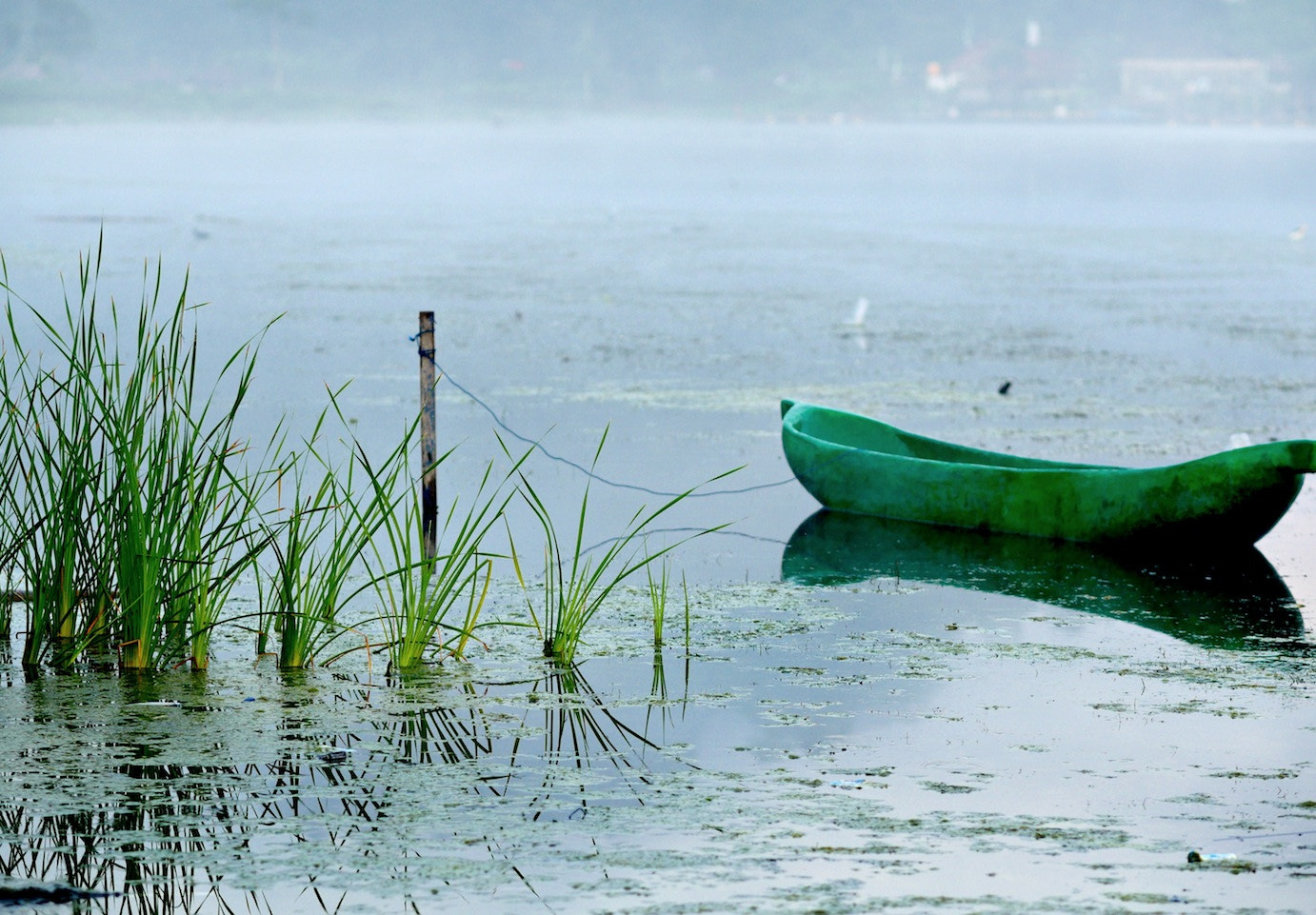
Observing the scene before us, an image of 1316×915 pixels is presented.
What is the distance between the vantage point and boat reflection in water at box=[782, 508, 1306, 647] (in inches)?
286

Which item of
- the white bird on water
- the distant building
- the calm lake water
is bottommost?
the calm lake water

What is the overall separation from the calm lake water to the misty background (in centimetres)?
12724

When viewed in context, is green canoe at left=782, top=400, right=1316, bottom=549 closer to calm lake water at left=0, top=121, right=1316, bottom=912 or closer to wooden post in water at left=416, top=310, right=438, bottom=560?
calm lake water at left=0, top=121, right=1316, bottom=912

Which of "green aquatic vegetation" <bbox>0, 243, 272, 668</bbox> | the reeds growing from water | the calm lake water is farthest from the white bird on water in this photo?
"green aquatic vegetation" <bbox>0, 243, 272, 668</bbox>

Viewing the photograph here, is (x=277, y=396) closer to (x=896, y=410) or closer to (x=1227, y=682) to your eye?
(x=896, y=410)

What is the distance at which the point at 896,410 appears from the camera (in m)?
12.8

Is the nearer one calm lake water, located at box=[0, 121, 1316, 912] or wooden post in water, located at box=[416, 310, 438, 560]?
calm lake water, located at box=[0, 121, 1316, 912]

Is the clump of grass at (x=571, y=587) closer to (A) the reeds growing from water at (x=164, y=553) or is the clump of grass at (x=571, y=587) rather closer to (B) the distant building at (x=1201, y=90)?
(A) the reeds growing from water at (x=164, y=553)

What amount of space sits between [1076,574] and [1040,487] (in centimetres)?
64

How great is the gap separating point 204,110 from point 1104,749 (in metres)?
125

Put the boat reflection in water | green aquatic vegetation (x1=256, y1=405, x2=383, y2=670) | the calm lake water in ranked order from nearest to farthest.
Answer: the calm lake water → green aquatic vegetation (x1=256, y1=405, x2=383, y2=670) → the boat reflection in water

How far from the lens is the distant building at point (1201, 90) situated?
172 metres

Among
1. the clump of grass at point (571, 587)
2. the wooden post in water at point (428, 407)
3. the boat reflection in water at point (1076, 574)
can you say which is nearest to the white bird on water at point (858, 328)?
the boat reflection in water at point (1076, 574)

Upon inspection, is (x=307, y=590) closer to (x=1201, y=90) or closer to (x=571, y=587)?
(x=571, y=587)
